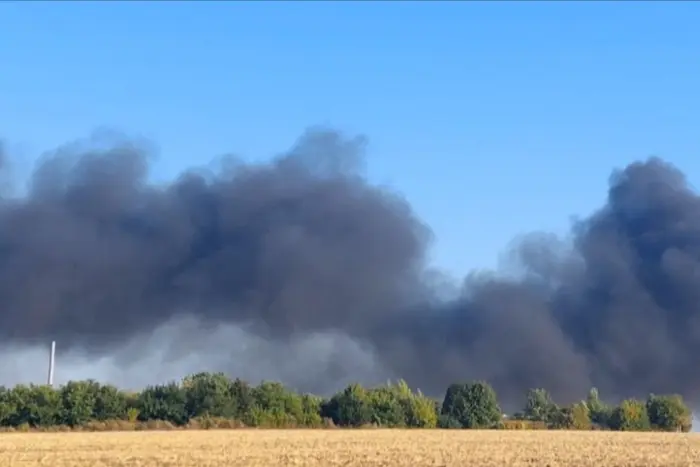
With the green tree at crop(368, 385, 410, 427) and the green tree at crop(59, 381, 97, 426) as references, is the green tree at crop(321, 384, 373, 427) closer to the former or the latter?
the green tree at crop(368, 385, 410, 427)

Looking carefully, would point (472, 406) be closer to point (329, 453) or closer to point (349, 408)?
point (349, 408)

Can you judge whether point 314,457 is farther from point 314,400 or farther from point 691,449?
point 314,400

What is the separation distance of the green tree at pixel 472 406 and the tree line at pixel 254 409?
0.41 feet

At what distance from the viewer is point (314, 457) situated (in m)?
54.3

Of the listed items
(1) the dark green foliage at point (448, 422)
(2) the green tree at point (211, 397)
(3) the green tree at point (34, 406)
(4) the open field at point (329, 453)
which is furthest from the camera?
(1) the dark green foliage at point (448, 422)

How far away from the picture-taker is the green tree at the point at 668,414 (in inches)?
5428

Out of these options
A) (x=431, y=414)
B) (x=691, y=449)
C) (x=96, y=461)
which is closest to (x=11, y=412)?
(x=431, y=414)

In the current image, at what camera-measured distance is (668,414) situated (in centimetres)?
13900

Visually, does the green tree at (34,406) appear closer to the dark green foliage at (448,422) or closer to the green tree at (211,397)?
the green tree at (211,397)

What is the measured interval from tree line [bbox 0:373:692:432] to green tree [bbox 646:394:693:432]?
14 centimetres

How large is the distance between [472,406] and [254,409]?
102 feet

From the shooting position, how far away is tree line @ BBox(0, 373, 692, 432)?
339 ft

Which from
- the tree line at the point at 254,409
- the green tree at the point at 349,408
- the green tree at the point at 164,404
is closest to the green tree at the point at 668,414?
the tree line at the point at 254,409

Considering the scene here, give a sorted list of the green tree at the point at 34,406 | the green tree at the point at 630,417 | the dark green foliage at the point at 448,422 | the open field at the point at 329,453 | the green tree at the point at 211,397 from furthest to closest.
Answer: the green tree at the point at 630,417 < the dark green foliage at the point at 448,422 < the green tree at the point at 211,397 < the green tree at the point at 34,406 < the open field at the point at 329,453
